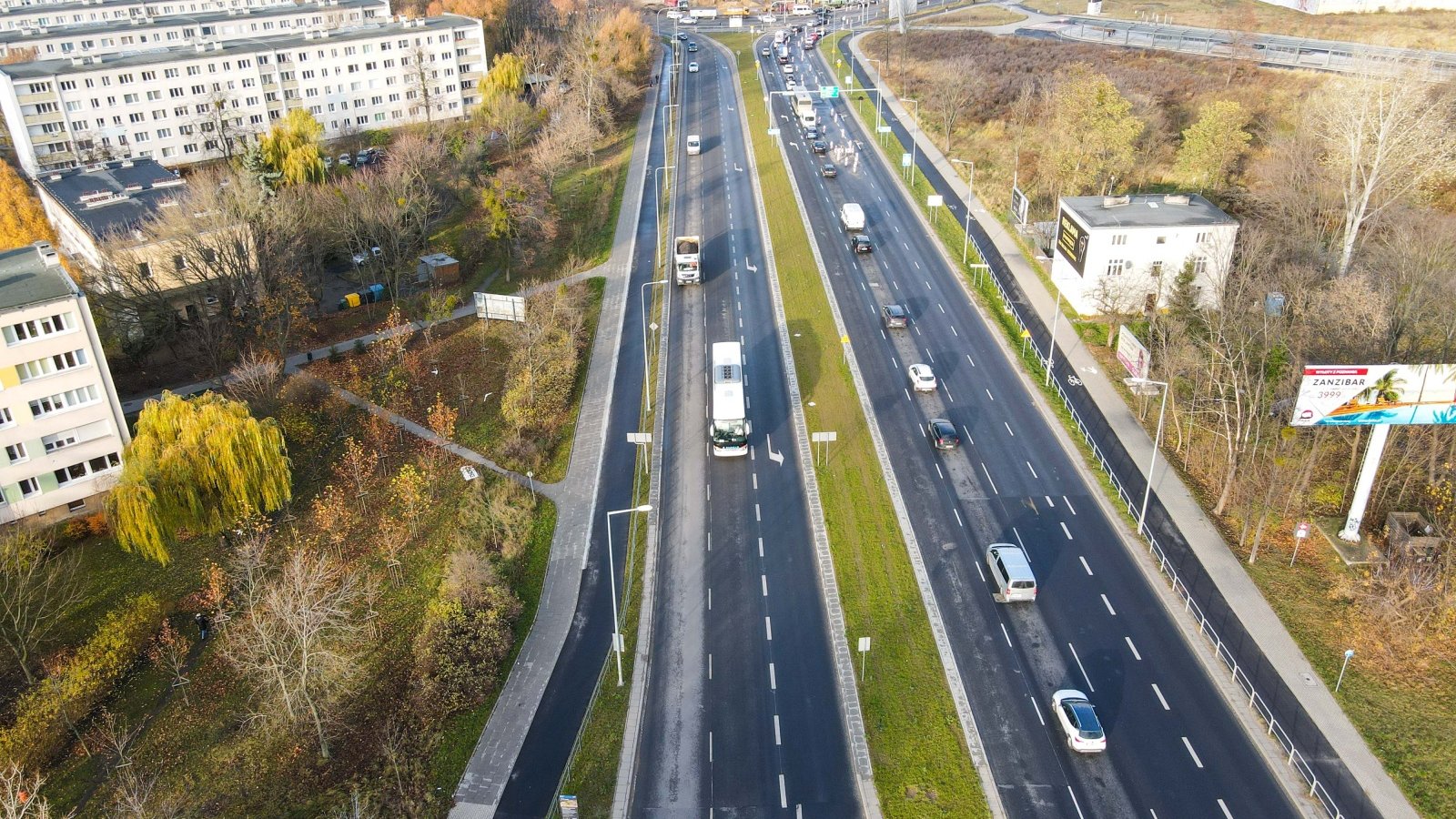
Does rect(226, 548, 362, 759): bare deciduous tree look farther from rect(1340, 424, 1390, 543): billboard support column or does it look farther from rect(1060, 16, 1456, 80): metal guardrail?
rect(1060, 16, 1456, 80): metal guardrail

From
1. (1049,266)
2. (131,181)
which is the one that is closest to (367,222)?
(131,181)

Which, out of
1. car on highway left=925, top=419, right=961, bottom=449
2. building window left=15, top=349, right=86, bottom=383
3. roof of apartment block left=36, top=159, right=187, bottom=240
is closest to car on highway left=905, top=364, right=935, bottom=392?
car on highway left=925, top=419, right=961, bottom=449

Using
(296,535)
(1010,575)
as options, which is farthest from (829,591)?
(296,535)

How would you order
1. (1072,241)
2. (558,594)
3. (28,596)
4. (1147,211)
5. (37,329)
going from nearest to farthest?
1. (28,596)
2. (558,594)
3. (37,329)
4. (1147,211)
5. (1072,241)

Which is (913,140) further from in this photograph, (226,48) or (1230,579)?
(226,48)

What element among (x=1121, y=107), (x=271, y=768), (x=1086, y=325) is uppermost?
(x=1121, y=107)

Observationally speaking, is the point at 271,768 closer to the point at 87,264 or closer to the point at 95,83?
the point at 87,264
